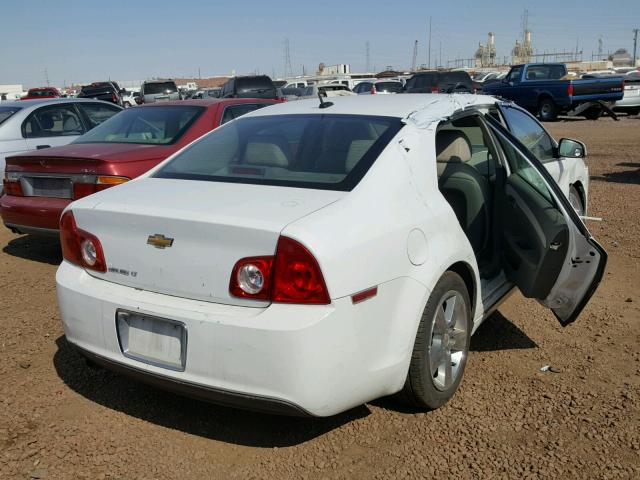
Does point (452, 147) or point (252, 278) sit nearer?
point (252, 278)

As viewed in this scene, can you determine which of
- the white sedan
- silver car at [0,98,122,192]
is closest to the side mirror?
the white sedan

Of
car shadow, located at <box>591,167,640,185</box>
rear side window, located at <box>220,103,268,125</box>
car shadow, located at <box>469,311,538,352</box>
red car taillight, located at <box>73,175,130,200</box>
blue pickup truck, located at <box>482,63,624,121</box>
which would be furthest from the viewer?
blue pickup truck, located at <box>482,63,624,121</box>

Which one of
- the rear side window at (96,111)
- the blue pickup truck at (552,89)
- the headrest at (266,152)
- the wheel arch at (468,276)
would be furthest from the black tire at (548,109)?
the headrest at (266,152)

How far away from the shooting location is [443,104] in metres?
3.73

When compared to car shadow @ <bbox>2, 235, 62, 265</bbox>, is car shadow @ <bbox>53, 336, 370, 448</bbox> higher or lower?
higher

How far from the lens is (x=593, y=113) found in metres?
21.5

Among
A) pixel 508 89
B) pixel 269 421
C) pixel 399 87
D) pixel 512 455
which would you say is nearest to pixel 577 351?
pixel 512 455

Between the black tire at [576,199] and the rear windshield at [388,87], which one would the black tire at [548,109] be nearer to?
the rear windshield at [388,87]

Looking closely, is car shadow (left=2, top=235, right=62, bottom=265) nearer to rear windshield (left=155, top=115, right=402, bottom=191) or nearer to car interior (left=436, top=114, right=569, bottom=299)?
rear windshield (left=155, top=115, right=402, bottom=191)

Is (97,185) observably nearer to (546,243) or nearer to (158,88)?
(546,243)

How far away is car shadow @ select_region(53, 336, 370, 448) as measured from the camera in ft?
10.2

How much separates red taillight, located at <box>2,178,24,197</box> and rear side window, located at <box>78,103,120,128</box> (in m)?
2.54

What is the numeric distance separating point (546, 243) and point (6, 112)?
7172mm

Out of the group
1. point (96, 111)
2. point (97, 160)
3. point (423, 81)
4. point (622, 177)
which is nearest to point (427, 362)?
point (97, 160)
